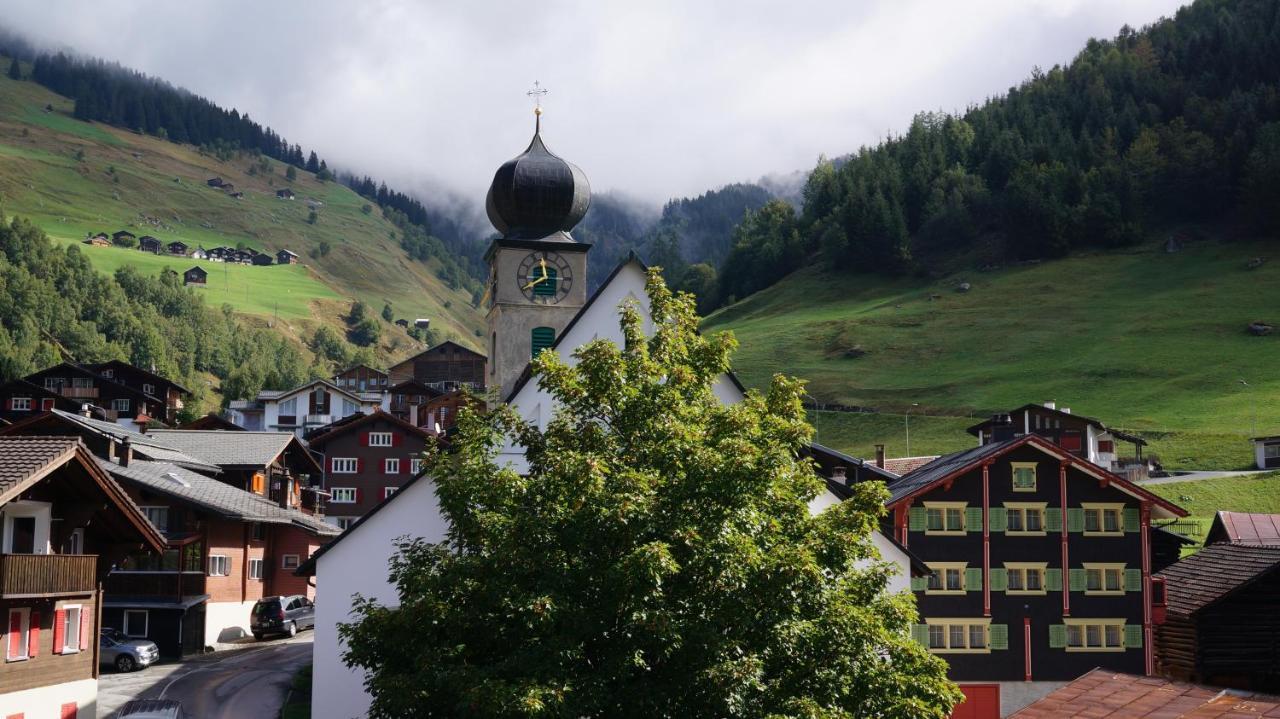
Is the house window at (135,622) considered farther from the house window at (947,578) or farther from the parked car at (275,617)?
the house window at (947,578)

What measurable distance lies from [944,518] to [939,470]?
2.72m

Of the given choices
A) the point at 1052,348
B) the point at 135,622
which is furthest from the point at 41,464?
the point at 1052,348

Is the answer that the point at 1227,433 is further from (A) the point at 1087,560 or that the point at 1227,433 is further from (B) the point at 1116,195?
(B) the point at 1116,195

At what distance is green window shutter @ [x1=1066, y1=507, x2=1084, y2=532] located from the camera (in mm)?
53812

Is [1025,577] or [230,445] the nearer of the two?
[1025,577]

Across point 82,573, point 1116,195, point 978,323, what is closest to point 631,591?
point 82,573

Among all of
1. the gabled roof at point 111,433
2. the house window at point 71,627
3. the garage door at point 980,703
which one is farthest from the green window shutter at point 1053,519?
the gabled roof at point 111,433

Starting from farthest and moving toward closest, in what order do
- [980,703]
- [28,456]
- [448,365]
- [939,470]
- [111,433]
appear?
1. [448,365]
2. [111,433]
3. [939,470]
4. [980,703]
5. [28,456]

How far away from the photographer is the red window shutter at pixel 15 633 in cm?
3142

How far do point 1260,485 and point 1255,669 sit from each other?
141ft

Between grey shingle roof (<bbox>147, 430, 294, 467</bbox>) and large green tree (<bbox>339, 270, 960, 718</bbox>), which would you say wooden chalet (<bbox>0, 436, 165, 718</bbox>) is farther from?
grey shingle roof (<bbox>147, 430, 294, 467</bbox>)

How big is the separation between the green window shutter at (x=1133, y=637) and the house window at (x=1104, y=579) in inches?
57.0

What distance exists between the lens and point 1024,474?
5384 centimetres

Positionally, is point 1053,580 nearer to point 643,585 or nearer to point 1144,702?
point 1144,702
